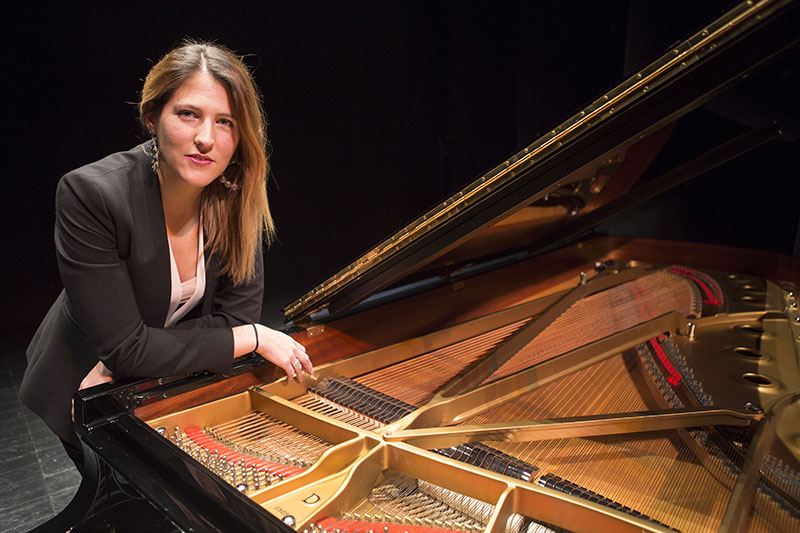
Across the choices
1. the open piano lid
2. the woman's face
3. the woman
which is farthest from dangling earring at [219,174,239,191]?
the open piano lid

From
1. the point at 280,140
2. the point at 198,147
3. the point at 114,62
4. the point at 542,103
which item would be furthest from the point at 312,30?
the point at 198,147

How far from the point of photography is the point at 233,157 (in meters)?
1.97

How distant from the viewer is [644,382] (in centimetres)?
223

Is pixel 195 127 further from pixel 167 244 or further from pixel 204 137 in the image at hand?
pixel 167 244

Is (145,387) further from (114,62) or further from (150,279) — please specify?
(114,62)

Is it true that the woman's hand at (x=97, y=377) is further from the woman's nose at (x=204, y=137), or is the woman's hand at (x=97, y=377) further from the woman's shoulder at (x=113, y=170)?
the woman's nose at (x=204, y=137)

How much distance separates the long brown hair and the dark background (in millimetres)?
2036

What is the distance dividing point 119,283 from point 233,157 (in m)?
0.55

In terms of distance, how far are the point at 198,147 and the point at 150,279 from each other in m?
0.48

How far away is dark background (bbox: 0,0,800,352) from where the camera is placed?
4.26 m

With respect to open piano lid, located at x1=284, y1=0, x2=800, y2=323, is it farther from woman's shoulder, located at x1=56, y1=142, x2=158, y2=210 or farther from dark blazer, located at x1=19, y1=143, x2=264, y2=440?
woman's shoulder, located at x1=56, y1=142, x2=158, y2=210

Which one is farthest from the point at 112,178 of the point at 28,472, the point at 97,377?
the point at 28,472

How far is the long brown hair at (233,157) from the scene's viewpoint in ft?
5.78

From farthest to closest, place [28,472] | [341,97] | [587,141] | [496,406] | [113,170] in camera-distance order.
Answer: [341,97] → [28,472] → [496,406] → [113,170] → [587,141]
